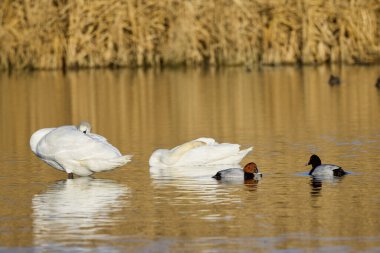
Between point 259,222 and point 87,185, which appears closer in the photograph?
point 259,222

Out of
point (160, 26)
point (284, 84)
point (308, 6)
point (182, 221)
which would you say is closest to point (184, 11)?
point (160, 26)

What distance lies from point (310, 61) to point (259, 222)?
24.1 meters

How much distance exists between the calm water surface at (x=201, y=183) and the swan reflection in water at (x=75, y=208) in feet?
0.04

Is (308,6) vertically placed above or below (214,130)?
above

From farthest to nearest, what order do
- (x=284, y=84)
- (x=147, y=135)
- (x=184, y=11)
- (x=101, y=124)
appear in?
(x=184, y=11)
(x=284, y=84)
(x=101, y=124)
(x=147, y=135)

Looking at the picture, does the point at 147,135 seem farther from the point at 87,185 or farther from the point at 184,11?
the point at 184,11

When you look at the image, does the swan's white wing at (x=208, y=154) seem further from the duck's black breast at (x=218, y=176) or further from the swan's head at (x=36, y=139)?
the swan's head at (x=36, y=139)

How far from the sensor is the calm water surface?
930 centimetres

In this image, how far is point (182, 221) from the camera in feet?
33.0

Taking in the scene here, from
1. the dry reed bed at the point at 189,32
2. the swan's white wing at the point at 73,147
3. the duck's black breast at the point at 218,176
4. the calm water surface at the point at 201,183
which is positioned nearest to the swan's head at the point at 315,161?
the calm water surface at the point at 201,183

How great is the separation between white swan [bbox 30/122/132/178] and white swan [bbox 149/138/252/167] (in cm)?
103

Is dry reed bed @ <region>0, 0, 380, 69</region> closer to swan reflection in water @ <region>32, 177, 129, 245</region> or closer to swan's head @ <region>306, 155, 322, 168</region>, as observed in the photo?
swan's head @ <region>306, 155, 322, 168</region>

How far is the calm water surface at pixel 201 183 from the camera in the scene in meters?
9.30

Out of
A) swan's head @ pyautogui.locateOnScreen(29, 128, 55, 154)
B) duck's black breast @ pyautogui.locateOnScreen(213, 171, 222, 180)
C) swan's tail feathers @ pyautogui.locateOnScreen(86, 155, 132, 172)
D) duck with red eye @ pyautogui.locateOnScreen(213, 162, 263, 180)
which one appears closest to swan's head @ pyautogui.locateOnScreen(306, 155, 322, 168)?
duck with red eye @ pyautogui.locateOnScreen(213, 162, 263, 180)
